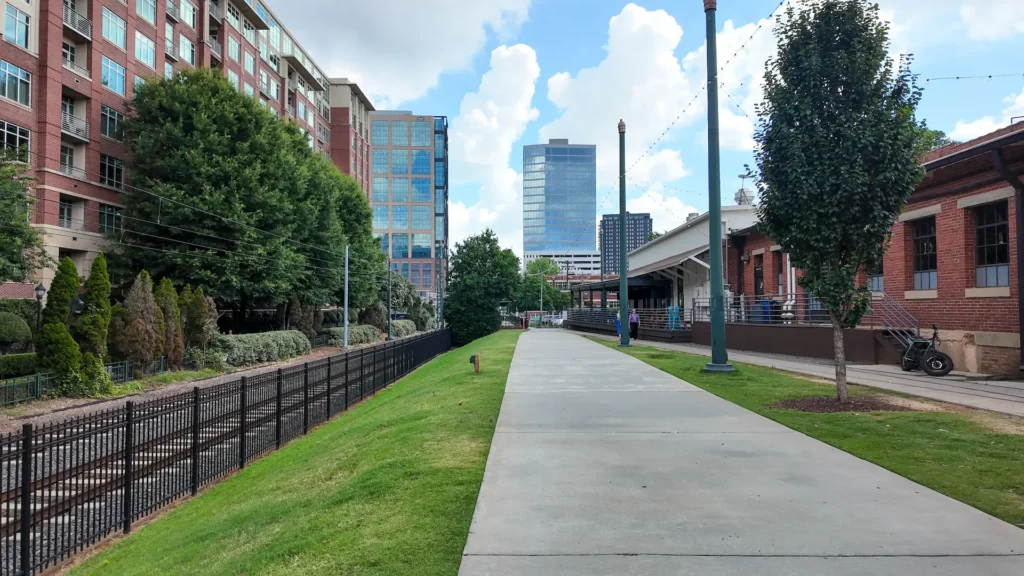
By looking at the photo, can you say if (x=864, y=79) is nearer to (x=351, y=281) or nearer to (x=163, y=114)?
(x=163, y=114)

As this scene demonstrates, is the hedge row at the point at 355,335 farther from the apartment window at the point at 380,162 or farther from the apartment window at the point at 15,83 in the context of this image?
the apartment window at the point at 380,162

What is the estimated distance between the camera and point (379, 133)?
416ft

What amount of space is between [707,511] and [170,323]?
2524 centimetres

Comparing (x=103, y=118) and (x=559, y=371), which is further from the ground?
(x=103, y=118)

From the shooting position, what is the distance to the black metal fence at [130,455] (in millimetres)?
5426

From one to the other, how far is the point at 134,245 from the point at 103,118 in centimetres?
864

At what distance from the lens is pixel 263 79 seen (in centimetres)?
6000

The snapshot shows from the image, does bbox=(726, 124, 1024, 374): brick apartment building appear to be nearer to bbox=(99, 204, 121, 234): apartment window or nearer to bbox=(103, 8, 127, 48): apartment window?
bbox=(99, 204, 121, 234): apartment window

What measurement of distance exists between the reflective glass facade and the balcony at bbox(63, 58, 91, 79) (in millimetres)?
133779

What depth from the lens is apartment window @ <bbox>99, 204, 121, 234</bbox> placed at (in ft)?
118

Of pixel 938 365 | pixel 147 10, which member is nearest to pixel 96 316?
pixel 938 365

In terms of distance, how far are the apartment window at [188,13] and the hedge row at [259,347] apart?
25488 millimetres

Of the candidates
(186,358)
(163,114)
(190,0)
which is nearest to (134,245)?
(163,114)

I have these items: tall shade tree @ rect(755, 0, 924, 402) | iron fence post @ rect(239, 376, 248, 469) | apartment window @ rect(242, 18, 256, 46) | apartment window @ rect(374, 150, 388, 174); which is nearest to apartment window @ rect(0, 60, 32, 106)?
apartment window @ rect(242, 18, 256, 46)
